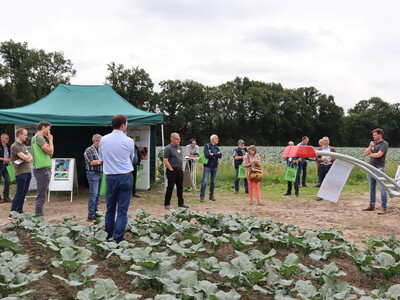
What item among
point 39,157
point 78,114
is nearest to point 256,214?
point 39,157

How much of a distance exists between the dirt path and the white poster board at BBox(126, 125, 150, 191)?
464 millimetres

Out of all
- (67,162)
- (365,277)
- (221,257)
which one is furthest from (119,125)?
(67,162)

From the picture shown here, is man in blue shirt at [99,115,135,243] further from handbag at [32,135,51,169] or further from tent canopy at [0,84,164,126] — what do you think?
tent canopy at [0,84,164,126]

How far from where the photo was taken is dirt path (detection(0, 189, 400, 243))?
6.82 meters

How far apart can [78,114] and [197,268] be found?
23.3ft

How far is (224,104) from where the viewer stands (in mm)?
65812

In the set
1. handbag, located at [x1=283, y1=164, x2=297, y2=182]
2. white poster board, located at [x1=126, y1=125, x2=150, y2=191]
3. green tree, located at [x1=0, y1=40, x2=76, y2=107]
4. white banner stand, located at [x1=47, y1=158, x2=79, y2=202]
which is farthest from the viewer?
green tree, located at [x1=0, y1=40, x2=76, y2=107]

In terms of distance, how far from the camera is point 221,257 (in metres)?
4.56

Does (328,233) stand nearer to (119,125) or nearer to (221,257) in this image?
(221,257)

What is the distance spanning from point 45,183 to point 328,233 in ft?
14.2

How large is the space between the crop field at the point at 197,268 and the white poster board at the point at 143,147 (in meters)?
5.78

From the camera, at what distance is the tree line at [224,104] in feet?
145

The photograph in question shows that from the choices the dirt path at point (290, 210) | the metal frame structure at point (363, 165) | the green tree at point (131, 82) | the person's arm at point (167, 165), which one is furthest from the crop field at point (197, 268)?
the green tree at point (131, 82)

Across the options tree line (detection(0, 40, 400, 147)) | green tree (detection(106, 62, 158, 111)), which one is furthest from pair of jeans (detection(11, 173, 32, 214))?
green tree (detection(106, 62, 158, 111))
